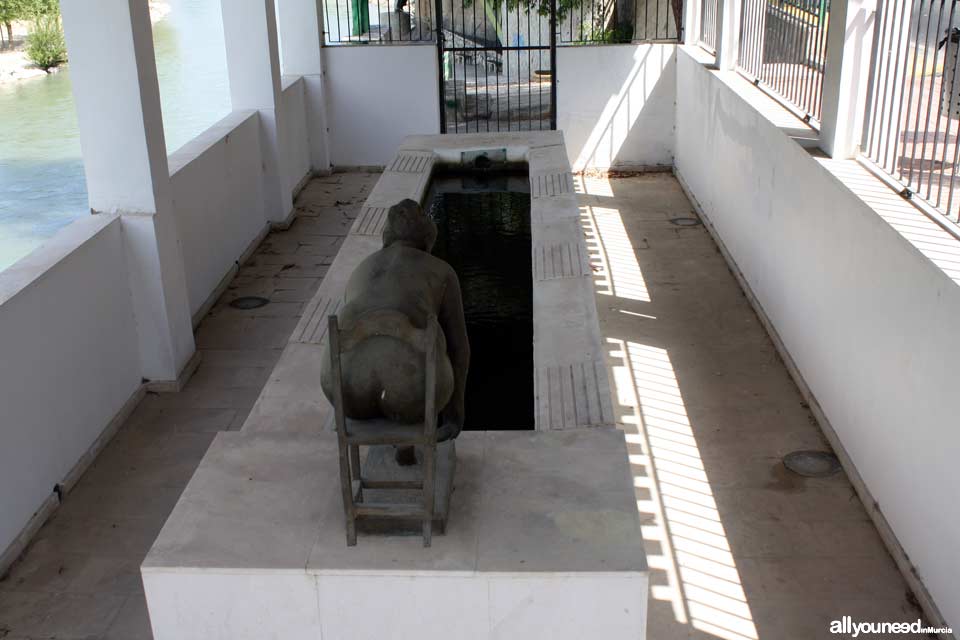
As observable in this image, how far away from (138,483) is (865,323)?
Result: 4.26 meters

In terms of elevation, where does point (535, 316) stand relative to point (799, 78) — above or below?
below

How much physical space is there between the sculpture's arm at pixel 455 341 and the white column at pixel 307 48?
8.95 metres

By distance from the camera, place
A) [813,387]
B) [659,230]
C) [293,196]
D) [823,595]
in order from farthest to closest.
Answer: [293,196], [659,230], [813,387], [823,595]

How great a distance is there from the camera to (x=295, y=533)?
3367 millimetres

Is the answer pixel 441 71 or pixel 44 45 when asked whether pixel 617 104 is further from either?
pixel 44 45

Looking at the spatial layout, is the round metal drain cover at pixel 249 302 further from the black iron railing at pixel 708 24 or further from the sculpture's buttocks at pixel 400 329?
the black iron railing at pixel 708 24

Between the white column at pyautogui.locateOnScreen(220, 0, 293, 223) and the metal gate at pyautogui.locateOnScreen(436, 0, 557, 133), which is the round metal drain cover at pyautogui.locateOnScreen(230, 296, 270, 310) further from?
the metal gate at pyautogui.locateOnScreen(436, 0, 557, 133)

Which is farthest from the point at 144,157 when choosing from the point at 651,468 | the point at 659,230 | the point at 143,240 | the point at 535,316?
the point at 659,230

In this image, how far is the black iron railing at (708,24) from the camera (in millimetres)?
10802

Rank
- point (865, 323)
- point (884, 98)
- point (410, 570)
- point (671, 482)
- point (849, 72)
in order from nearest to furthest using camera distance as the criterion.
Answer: point (410, 570) < point (865, 323) < point (671, 482) < point (884, 98) < point (849, 72)

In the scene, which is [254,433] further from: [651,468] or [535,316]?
[651,468]

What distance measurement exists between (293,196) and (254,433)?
7.68 meters

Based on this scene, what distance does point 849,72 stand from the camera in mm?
6160

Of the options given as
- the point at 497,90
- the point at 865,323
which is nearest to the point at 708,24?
the point at 497,90
